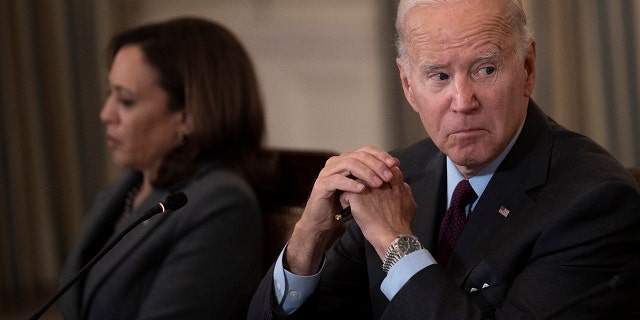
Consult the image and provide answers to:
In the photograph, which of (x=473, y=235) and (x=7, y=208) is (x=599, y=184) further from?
(x=7, y=208)

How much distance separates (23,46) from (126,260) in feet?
8.16

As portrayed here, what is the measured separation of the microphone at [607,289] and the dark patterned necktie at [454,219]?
1.53ft

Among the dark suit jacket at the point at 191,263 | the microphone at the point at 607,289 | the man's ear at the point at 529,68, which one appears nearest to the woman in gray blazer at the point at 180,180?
the dark suit jacket at the point at 191,263

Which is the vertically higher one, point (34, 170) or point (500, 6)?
point (500, 6)

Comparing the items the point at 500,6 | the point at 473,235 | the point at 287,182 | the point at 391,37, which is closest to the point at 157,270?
the point at 287,182

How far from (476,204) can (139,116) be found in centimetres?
146

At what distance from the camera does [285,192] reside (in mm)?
3197

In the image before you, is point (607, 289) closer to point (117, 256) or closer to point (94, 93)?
point (117, 256)

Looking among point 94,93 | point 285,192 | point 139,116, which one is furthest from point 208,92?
point 94,93

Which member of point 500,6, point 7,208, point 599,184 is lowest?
point 7,208

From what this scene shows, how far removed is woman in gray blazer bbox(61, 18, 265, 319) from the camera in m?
2.90

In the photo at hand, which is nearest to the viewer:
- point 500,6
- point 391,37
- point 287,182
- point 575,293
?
point 575,293

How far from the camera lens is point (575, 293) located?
5.95ft

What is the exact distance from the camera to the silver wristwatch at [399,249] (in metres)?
1.94
